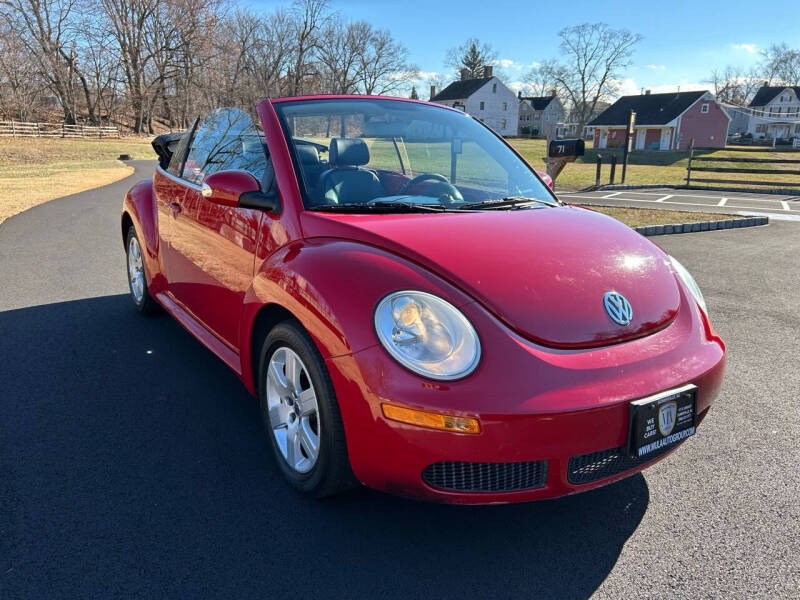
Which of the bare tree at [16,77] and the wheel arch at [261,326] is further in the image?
the bare tree at [16,77]

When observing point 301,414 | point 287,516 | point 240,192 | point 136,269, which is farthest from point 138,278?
point 287,516

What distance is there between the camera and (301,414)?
2447mm

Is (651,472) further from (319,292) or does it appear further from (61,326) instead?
(61,326)

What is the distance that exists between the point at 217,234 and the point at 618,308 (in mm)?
2074

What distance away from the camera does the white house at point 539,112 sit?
8456 cm

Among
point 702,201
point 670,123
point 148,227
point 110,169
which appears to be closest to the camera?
point 148,227

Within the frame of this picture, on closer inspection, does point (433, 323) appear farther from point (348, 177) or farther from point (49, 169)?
point (49, 169)

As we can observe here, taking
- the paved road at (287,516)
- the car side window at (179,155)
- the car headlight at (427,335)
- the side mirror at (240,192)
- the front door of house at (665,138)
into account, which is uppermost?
the front door of house at (665,138)

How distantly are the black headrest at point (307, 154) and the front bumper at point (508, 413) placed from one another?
3.85ft

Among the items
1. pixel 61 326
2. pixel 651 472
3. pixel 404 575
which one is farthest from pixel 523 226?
pixel 61 326

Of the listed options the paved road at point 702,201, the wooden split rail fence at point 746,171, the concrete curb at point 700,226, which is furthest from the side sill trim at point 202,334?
the wooden split rail fence at point 746,171

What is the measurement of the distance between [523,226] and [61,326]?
3.85 metres

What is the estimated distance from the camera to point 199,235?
11.2 feet

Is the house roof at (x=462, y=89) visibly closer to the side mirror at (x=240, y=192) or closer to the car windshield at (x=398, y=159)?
the car windshield at (x=398, y=159)
